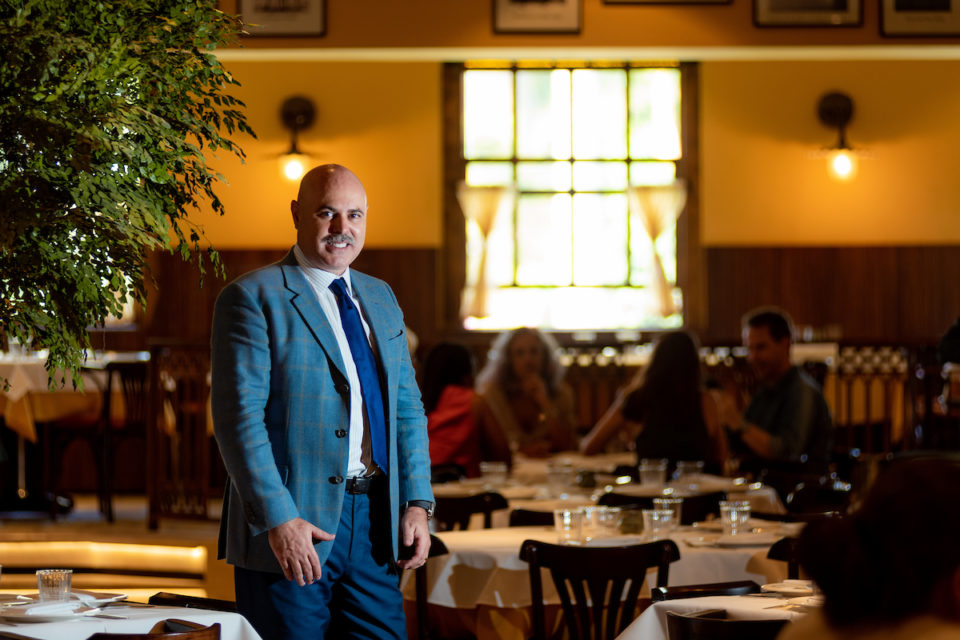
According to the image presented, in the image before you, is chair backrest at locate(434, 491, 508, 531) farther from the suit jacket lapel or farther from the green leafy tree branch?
the green leafy tree branch

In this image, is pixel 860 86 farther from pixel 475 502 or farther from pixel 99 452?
pixel 475 502

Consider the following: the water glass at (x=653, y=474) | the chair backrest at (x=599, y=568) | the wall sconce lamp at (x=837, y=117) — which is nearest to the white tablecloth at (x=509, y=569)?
the chair backrest at (x=599, y=568)

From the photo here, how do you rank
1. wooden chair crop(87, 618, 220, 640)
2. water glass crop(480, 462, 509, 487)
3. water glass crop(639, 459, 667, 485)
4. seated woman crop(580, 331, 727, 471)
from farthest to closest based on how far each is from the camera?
seated woman crop(580, 331, 727, 471)
water glass crop(480, 462, 509, 487)
water glass crop(639, 459, 667, 485)
wooden chair crop(87, 618, 220, 640)

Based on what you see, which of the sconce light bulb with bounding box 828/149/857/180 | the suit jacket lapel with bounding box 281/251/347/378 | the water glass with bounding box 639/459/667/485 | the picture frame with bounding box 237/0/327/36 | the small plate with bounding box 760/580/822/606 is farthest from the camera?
the sconce light bulb with bounding box 828/149/857/180

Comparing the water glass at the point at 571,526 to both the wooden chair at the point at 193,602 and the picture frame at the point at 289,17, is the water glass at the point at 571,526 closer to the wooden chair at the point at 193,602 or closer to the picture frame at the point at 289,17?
the wooden chair at the point at 193,602

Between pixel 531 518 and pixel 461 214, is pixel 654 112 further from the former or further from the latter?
pixel 531 518

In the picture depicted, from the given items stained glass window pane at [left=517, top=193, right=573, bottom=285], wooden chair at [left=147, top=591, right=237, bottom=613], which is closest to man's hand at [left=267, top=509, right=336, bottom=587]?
wooden chair at [left=147, top=591, right=237, bottom=613]

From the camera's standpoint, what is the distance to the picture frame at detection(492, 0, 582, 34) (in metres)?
8.74

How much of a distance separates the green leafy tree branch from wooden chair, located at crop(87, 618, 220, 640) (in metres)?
0.53

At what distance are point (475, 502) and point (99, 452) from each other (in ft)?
15.0

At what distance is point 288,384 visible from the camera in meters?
2.57

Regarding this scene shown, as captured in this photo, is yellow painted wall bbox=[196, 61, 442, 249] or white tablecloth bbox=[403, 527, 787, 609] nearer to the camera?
white tablecloth bbox=[403, 527, 787, 609]

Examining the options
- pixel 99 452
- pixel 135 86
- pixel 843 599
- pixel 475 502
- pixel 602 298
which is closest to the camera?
pixel 843 599

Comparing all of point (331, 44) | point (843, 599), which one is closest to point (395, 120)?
point (331, 44)
